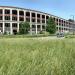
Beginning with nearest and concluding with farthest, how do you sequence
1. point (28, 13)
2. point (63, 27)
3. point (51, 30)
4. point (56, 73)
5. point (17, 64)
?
point (56, 73) < point (17, 64) < point (51, 30) < point (28, 13) < point (63, 27)

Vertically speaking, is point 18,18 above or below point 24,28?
above

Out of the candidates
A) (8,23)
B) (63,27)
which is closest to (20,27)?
(8,23)

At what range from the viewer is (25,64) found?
18.6 feet

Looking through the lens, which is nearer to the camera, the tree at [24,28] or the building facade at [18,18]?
the tree at [24,28]

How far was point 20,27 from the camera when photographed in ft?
331

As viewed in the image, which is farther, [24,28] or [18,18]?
[18,18]

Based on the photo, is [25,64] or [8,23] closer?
[25,64]

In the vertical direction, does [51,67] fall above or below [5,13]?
below

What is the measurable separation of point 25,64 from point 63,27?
140893mm

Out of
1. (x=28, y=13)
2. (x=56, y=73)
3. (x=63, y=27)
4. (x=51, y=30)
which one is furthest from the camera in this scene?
(x=63, y=27)

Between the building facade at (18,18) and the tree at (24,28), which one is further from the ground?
the building facade at (18,18)

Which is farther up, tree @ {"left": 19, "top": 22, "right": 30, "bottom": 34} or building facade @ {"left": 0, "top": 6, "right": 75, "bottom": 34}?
building facade @ {"left": 0, "top": 6, "right": 75, "bottom": 34}

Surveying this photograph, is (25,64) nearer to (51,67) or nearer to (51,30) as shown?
(51,67)

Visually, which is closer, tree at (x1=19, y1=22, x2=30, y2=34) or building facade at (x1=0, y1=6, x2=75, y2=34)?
tree at (x1=19, y1=22, x2=30, y2=34)
